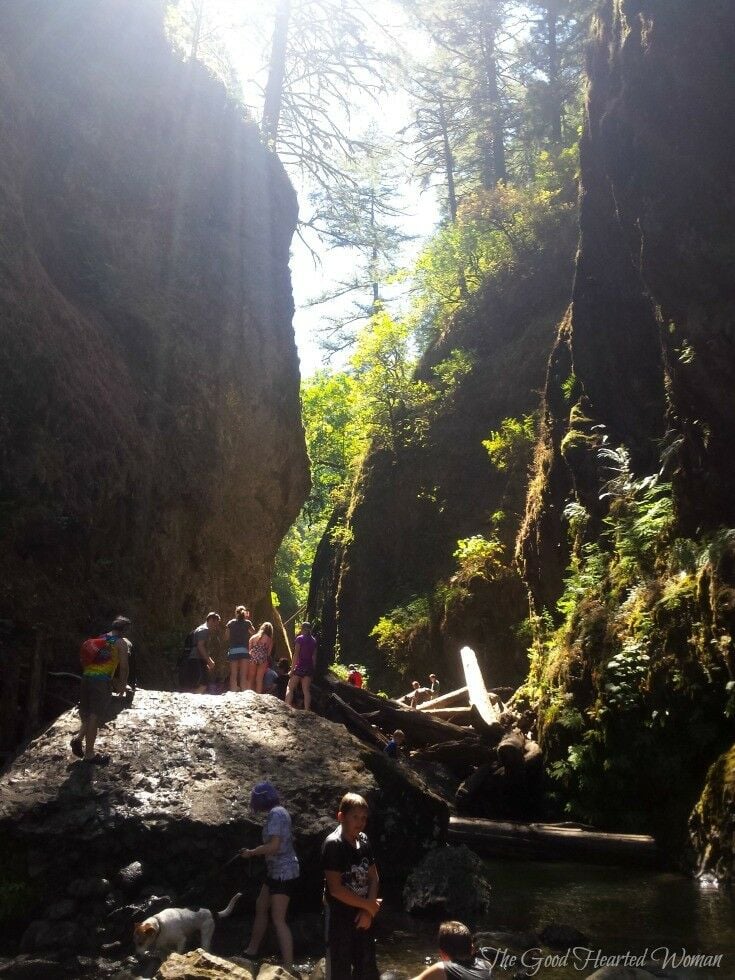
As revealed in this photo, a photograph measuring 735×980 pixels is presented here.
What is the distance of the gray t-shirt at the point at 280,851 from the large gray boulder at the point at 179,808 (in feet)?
4.05

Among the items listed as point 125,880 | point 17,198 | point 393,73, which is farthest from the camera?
point 393,73

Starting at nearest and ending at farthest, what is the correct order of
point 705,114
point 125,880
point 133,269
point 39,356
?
point 125,880, point 705,114, point 39,356, point 133,269

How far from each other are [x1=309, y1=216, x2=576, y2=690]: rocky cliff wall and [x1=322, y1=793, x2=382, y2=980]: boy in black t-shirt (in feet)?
58.4

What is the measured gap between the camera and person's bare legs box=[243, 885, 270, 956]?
23.8ft

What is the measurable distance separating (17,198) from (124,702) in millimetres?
12201

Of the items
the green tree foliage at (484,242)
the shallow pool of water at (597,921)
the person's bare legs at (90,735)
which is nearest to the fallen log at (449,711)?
the shallow pool of water at (597,921)

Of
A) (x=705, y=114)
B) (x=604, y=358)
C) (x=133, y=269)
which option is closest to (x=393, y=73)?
(x=133, y=269)

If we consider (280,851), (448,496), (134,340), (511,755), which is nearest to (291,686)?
(511,755)

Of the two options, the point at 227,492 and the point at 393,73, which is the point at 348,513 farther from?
the point at 393,73

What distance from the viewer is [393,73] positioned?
2581 centimetres

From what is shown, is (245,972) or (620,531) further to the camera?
(620,531)

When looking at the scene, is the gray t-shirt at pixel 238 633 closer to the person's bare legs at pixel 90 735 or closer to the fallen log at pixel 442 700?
the fallen log at pixel 442 700

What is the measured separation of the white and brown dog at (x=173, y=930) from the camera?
6.71 metres

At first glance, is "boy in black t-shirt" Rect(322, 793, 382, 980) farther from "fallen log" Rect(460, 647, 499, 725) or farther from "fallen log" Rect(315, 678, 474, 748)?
"fallen log" Rect(315, 678, 474, 748)
